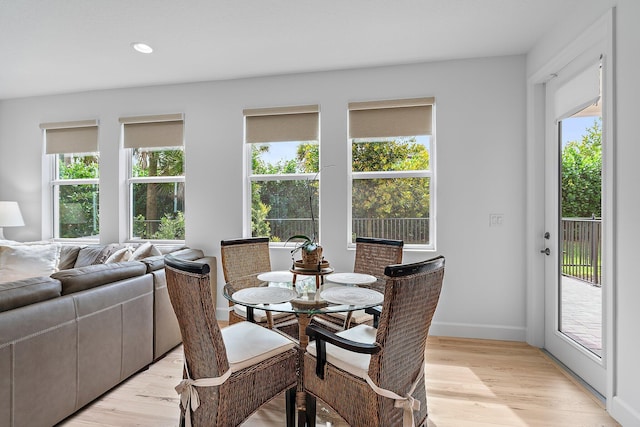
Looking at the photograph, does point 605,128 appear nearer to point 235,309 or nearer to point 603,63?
point 603,63

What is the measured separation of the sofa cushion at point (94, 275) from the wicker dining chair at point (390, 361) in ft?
4.84

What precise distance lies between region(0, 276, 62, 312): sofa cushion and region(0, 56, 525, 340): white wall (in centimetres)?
178

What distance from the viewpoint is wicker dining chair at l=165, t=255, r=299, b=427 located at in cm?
138

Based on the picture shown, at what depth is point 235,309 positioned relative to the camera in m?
2.35

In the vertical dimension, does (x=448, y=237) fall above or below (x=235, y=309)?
above

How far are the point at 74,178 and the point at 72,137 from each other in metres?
0.51

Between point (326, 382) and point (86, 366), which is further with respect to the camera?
point (86, 366)

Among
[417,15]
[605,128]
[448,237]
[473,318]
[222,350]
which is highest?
[417,15]

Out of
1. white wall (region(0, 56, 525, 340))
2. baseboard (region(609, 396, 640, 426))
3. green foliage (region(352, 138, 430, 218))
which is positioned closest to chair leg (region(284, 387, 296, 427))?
white wall (region(0, 56, 525, 340))

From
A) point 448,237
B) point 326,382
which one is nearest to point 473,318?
point 448,237

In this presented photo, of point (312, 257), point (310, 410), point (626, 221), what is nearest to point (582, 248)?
point (626, 221)

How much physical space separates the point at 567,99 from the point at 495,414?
89.0 inches

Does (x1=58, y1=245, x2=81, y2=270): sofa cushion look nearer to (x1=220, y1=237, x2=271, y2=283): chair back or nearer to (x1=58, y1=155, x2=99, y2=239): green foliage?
(x1=58, y1=155, x2=99, y2=239): green foliage

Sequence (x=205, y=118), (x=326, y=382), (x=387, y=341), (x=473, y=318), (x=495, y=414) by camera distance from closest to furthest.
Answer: (x=387, y=341), (x=326, y=382), (x=495, y=414), (x=473, y=318), (x=205, y=118)
